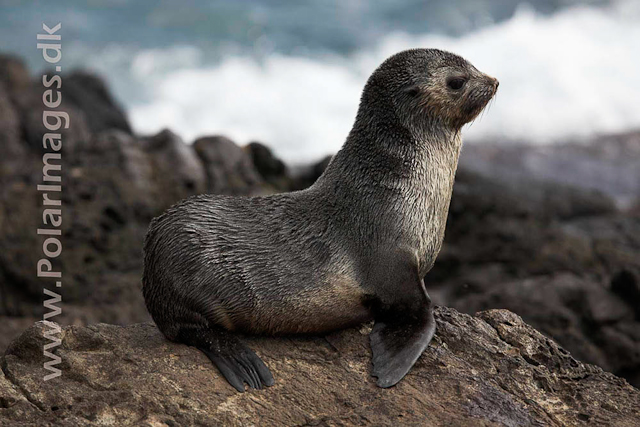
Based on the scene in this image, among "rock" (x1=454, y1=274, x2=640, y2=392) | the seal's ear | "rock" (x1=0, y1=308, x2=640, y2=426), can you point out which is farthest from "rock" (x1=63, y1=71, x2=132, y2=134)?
"rock" (x1=0, y1=308, x2=640, y2=426)

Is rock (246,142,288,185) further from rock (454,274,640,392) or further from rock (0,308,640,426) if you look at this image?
rock (0,308,640,426)

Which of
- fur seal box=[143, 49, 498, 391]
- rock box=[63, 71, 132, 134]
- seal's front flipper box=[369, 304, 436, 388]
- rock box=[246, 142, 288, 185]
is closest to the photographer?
seal's front flipper box=[369, 304, 436, 388]

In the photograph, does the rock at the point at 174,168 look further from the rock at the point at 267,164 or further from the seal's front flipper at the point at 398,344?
the seal's front flipper at the point at 398,344

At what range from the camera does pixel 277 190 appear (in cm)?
1520

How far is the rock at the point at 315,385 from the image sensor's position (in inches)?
211

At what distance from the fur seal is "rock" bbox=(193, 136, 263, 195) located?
786cm

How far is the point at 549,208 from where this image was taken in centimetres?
1734

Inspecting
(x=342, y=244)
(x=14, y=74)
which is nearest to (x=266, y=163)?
(x=14, y=74)

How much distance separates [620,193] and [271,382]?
18.7m

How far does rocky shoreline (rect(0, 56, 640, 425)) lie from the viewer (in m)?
11.8

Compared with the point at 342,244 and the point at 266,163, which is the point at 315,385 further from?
the point at 266,163

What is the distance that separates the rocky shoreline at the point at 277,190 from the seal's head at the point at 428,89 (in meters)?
5.54

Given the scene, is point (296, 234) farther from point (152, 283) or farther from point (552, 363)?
point (552, 363)

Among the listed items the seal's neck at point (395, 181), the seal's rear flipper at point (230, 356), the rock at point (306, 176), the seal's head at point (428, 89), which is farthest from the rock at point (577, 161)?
the seal's rear flipper at point (230, 356)
